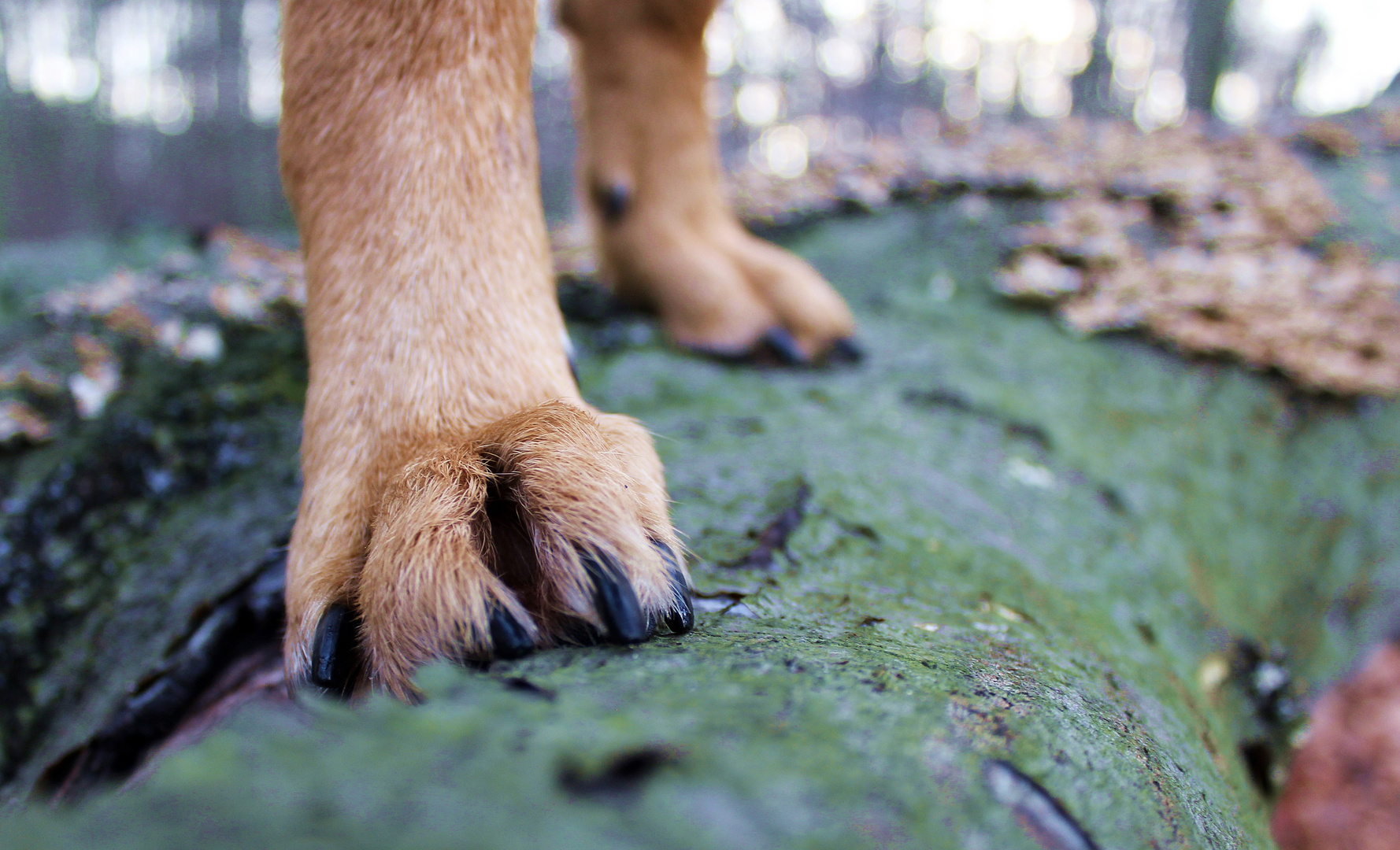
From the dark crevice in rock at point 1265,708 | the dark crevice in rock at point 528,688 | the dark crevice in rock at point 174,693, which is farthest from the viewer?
the dark crevice in rock at point 1265,708

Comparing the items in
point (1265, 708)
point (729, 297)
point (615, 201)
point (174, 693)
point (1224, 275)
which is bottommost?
point (1265, 708)

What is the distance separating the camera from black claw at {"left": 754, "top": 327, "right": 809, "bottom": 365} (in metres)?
2.12

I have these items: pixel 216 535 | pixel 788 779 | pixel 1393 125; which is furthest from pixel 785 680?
pixel 1393 125

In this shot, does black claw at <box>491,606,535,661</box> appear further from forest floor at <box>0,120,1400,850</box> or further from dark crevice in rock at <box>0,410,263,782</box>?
dark crevice in rock at <box>0,410,263,782</box>

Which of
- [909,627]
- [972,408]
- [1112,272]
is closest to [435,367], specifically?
[909,627]

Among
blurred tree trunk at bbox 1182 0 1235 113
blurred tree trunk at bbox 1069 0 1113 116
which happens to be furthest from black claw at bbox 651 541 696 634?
blurred tree trunk at bbox 1069 0 1113 116

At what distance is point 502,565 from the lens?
2.65ft

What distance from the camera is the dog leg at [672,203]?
7.10ft

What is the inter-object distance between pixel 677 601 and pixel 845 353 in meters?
1.51

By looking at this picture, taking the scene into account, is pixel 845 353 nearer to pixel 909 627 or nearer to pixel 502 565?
pixel 909 627

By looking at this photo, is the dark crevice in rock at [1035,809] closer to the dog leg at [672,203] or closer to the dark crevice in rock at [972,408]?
the dark crevice in rock at [972,408]

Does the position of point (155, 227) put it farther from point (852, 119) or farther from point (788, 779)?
point (852, 119)

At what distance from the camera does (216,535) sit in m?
1.40

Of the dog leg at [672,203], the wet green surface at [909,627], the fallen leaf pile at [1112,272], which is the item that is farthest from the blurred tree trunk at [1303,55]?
the dog leg at [672,203]
